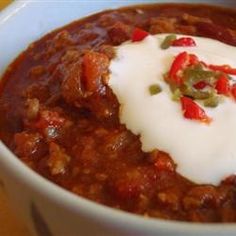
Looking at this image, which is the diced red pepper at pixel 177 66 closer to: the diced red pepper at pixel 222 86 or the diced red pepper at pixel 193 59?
the diced red pepper at pixel 193 59

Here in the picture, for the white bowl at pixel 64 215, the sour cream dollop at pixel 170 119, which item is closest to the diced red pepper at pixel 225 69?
the sour cream dollop at pixel 170 119

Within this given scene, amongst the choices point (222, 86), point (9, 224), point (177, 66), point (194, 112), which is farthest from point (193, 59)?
point (9, 224)

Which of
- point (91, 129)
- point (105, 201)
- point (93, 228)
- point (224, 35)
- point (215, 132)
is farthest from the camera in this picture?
point (224, 35)

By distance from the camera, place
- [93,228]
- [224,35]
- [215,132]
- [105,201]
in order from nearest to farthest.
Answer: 1. [93,228]
2. [105,201]
3. [215,132]
4. [224,35]

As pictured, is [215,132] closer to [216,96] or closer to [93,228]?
[216,96]

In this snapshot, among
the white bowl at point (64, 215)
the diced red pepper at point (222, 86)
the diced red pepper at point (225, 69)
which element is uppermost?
the white bowl at point (64, 215)

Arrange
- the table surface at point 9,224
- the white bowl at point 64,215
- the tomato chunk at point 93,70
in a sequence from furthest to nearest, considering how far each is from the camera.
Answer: the tomato chunk at point 93,70 < the table surface at point 9,224 < the white bowl at point 64,215

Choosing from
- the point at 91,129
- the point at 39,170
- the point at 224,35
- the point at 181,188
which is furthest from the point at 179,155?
the point at 224,35
